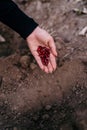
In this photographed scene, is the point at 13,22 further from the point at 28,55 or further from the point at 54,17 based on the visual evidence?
the point at 54,17

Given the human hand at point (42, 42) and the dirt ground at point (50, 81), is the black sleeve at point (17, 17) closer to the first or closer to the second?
the human hand at point (42, 42)

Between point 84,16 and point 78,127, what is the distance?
1.08 m

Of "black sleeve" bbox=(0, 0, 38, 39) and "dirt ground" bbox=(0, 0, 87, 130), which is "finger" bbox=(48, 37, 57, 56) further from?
"dirt ground" bbox=(0, 0, 87, 130)

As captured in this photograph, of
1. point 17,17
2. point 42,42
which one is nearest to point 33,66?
point 42,42

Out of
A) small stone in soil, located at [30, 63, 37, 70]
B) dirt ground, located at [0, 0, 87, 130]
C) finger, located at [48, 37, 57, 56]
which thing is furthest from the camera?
small stone in soil, located at [30, 63, 37, 70]

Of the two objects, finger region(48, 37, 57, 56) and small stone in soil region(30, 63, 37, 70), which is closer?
finger region(48, 37, 57, 56)

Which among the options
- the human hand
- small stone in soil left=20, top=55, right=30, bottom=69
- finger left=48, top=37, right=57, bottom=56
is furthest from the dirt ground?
finger left=48, top=37, right=57, bottom=56

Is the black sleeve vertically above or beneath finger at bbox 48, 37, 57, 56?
above

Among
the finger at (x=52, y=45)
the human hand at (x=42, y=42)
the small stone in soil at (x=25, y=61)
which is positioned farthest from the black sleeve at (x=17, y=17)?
the small stone in soil at (x=25, y=61)

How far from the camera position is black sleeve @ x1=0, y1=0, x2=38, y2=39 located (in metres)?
2.18

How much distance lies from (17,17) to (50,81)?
0.59 metres

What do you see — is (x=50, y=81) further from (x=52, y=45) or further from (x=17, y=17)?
(x=17, y=17)

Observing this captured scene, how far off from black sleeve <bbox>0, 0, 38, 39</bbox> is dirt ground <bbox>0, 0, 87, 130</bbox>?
0.48 metres

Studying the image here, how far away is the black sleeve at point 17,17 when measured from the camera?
7.14 feet
